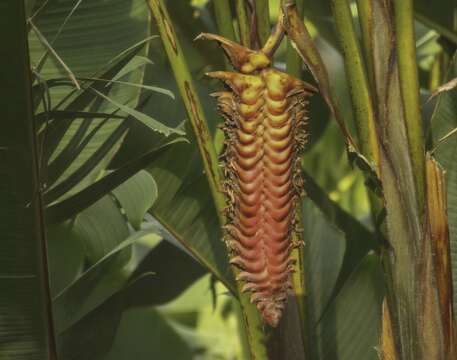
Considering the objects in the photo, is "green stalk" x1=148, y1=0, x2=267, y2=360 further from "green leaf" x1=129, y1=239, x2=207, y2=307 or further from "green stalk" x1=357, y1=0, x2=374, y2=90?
"green leaf" x1=129, y1=239, x2=207, y2=307

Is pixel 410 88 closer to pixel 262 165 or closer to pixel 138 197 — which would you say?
pixel 262 165

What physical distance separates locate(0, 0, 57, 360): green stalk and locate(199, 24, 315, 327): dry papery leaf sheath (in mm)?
119

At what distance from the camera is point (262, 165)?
1.58ft

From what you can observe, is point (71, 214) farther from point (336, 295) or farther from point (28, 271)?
point (336, 295)

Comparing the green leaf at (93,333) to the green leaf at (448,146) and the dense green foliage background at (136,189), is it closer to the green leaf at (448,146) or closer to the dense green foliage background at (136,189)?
the dense green foliage background at (136,189)

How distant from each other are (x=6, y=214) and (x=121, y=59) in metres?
0.14

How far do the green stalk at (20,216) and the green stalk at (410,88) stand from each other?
0.23 meters

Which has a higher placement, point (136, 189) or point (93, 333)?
point (136, 189)

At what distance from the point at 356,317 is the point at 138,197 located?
0.24 meters

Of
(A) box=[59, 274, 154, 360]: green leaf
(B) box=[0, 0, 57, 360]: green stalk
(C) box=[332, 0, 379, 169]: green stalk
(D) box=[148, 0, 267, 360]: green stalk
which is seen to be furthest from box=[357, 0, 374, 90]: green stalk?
(A) box=[59, 274, 154, 360]: green leaf

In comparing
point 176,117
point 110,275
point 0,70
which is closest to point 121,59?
point 0,70

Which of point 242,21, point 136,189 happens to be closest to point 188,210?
point 136,189

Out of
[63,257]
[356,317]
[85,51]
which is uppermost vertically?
[85,51]

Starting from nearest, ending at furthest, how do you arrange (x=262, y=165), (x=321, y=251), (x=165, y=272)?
(x=262, y=165) < (x=321, y=251) < (x=165, y=272)
